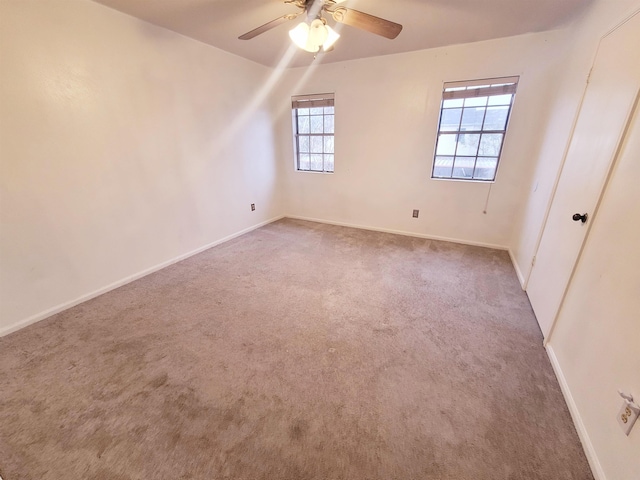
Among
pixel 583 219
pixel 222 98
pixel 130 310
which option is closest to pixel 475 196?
pixel 583 219

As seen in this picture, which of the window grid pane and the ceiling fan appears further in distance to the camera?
the window grid pane

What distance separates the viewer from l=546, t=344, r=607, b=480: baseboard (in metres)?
1.08

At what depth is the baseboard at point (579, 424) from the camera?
3.53ft

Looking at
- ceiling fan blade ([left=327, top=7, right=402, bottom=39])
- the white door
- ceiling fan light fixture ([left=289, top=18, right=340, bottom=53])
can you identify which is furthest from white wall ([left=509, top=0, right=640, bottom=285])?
ceiling fan light fixture ([left=289, top=18, right=340, bottom=53])

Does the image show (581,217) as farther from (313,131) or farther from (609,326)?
(313,131)

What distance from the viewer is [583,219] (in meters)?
1.50

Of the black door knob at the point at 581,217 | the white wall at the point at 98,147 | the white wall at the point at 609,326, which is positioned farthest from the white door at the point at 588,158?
the white wall at the point at 98,147

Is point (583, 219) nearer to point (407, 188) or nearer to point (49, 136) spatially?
point (407, 188)

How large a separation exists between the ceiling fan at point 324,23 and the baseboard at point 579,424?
7.60 ft

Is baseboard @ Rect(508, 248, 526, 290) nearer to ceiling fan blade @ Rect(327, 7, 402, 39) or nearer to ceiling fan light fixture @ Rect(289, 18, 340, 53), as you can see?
ceiling fan blade @ Rect(327, 7, 402, 39)

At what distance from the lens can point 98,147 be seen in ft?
7.33

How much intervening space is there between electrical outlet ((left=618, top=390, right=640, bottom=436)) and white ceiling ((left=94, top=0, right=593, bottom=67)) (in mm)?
2673

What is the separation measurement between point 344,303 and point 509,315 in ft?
4.44

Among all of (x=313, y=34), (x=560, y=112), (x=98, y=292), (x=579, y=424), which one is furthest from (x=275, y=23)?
(x=579, y=424)
